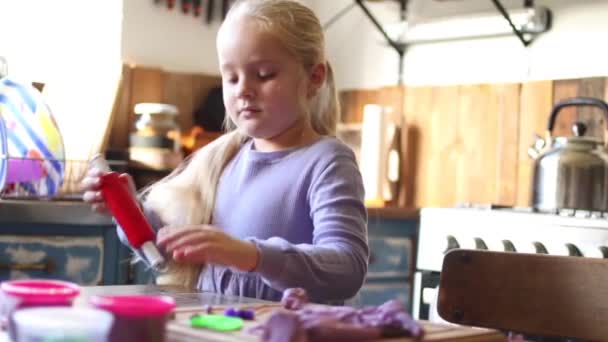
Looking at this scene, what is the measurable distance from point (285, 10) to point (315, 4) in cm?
202

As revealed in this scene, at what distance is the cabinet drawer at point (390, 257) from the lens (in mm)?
2629

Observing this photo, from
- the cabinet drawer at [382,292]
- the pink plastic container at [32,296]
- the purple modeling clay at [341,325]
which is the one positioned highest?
the pink plastic container at [32,296]

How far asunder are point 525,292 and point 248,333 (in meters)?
0.60

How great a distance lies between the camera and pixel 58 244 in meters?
2.07

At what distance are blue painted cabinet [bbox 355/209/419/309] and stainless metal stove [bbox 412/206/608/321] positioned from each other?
1.02ft

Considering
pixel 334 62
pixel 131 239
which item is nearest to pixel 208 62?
pixel 334 62

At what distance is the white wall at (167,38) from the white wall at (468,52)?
0.45 m

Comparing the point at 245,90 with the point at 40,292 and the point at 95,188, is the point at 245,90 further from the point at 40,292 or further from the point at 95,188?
the point at 40,292

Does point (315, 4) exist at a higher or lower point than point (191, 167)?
higher

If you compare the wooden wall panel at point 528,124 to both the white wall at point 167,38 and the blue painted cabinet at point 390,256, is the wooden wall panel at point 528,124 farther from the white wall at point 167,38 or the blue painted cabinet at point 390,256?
the white wall at point 167,38

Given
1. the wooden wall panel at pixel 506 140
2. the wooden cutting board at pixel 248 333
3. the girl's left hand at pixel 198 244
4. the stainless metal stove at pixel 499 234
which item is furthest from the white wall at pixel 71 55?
the wooden cutting board at pixel 248 333

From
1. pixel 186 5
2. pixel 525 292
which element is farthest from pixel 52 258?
pixel 525 292

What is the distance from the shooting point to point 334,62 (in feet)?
10.5

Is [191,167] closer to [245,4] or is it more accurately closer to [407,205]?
[245,4]
